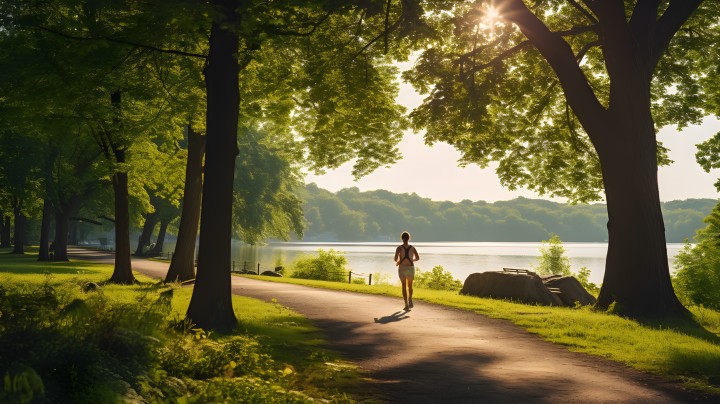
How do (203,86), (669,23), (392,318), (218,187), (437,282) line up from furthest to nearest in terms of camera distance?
(437,282), (203,86), (669,23), (392,318), (218,187)

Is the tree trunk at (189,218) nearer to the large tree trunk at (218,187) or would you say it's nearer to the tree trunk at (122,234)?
the tree trunk at (122,234)

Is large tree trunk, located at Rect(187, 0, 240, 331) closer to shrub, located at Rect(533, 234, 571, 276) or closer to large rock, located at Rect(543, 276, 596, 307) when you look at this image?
large rock, located at Rect(543, 276, 596, 307)

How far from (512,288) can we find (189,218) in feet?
39.9

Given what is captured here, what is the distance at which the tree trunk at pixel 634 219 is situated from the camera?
1530 centimetres

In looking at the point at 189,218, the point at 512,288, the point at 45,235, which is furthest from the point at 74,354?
the point at 45,235

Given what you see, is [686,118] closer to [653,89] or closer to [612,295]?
[653,89]

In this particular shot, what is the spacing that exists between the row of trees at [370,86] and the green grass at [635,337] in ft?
6.04

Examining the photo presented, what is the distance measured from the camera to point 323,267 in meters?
36.1

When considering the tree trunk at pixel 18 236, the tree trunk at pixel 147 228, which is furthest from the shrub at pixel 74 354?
the tree trunk at pixel 147 228

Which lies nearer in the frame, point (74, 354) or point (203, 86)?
point (74, 354)

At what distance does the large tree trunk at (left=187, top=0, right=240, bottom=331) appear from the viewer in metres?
11.4

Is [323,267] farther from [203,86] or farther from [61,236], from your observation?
[203,86]

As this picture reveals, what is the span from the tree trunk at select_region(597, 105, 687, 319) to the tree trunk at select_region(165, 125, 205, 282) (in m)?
14.6

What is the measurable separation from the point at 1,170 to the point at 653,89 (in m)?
33.9
